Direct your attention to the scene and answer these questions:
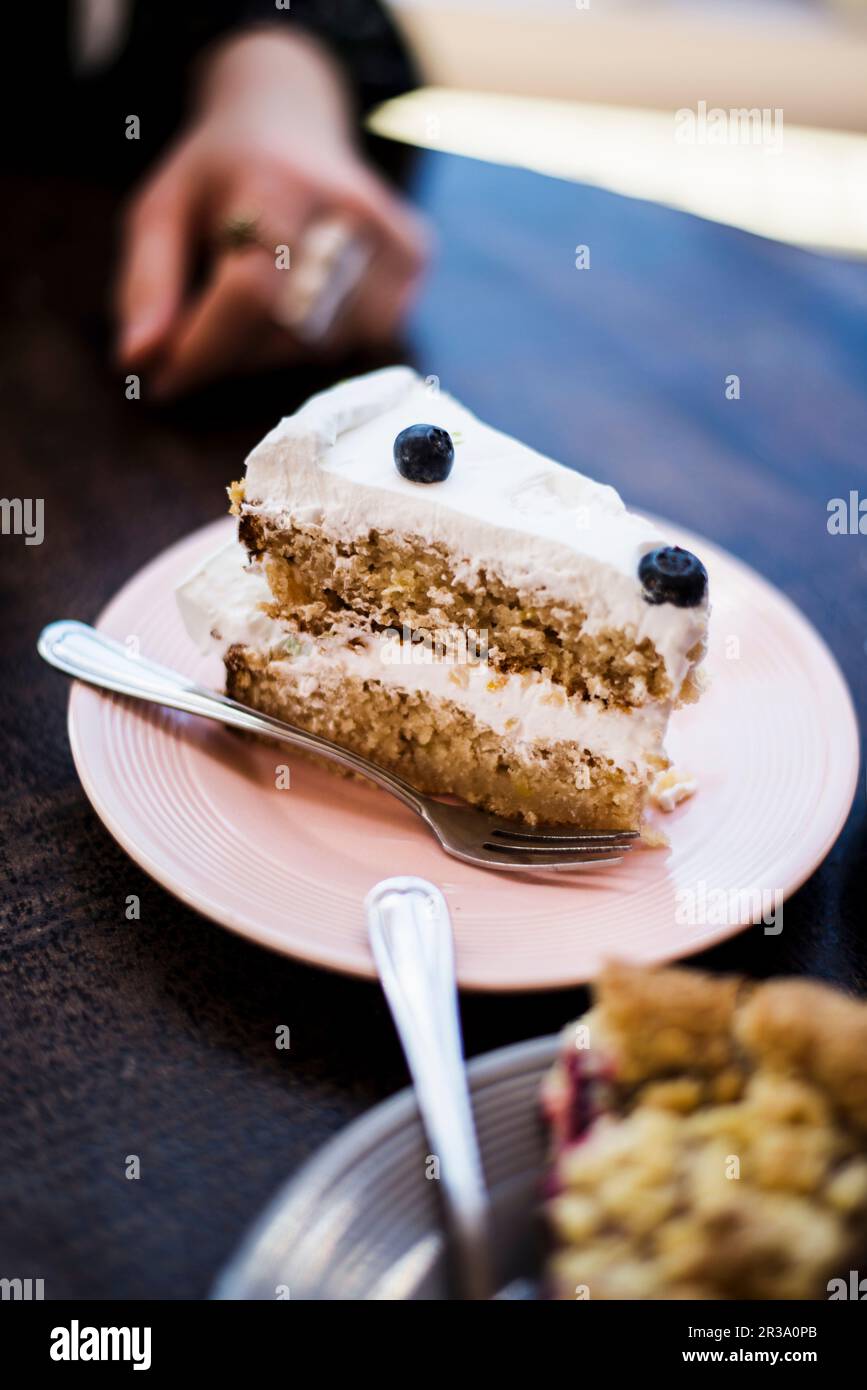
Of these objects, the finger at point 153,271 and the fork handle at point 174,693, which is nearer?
the fork handle at point 174,693

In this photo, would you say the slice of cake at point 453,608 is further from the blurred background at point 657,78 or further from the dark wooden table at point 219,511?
the blurred background at point 657,78

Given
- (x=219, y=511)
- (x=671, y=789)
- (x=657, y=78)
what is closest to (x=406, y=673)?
(x=671, y=789)

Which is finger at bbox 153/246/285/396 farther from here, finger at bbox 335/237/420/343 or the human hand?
finger at bbox 335/237/420/343

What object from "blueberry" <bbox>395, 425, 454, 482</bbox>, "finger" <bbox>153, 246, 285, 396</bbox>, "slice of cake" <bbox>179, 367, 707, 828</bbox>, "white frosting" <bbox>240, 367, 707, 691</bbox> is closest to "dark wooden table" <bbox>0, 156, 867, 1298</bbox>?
"finger" <bbox>153, 246, 285, 396</bbox>

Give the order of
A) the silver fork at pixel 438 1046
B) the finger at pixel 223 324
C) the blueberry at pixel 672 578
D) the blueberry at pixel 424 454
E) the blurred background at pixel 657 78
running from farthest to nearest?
the blurred background at pixel 657 78, the finger at pixel 223 324, the blueberry at pixel 424 454, the blueberry at pixel 672 578, the silver fork at pixel 438 1046

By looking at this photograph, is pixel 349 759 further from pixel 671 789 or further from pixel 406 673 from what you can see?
pixel 671 789

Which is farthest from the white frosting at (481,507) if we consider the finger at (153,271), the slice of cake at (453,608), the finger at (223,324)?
the finger at (153,271)
